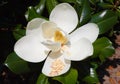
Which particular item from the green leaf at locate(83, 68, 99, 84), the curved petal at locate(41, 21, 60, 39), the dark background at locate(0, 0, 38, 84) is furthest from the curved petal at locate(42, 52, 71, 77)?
the dark background at locate(0, 0, 38, 84)

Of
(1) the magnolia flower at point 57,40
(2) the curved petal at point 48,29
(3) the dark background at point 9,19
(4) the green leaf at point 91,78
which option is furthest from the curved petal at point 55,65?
(3) the dark background at point 9,19

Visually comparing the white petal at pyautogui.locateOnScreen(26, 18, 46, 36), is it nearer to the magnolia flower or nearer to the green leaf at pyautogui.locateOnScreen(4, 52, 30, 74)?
the magnolia flower

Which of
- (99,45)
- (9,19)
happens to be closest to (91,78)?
(99,45)

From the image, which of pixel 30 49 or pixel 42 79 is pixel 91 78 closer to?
pixel 42 79

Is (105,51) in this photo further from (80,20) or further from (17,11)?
(17,11)

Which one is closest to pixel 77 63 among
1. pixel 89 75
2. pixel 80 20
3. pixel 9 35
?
pixel 89 75

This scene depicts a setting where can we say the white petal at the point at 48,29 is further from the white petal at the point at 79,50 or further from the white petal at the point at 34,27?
the white petal at the point at 79,50
